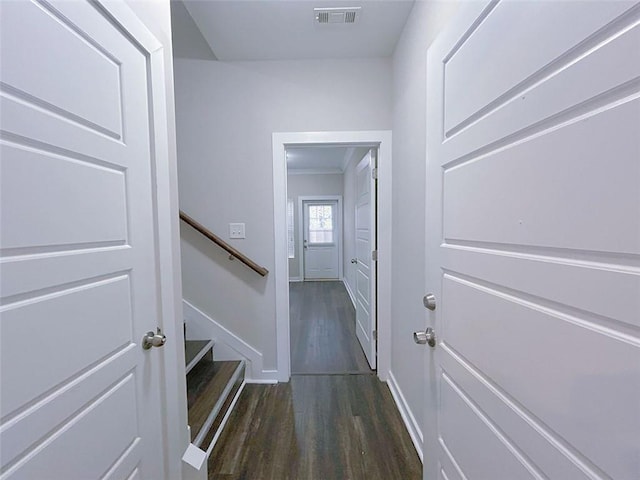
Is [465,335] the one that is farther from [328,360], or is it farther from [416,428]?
[328,360]

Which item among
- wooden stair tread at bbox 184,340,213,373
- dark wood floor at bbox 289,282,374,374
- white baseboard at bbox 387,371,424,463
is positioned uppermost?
wooden stair tread at bbox 184,340,213,373

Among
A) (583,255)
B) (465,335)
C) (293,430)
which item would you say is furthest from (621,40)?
→ (293,430)

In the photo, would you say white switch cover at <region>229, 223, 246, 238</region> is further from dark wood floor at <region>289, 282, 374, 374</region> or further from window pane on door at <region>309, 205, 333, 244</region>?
window pane on door at <region>309, 205, 333, 244</region>

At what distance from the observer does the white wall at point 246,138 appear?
86.3 inches

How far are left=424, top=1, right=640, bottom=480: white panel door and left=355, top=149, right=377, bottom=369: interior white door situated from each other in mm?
1478

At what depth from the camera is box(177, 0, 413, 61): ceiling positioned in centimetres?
165

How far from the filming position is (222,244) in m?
2.21

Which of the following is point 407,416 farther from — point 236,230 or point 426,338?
point 236,230

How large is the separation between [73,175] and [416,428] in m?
1.97

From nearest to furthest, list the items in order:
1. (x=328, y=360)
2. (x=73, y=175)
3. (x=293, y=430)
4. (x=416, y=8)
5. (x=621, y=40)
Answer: (x=621, y=40), (x=73, y=175), (x=416, y=8), (x=293, y=430), (x=328, y=360)

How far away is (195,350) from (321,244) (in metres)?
4.76

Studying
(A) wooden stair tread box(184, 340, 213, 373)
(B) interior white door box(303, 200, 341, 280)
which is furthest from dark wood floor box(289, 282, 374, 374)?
(B) interior white door box(303, 200, 341, 280)

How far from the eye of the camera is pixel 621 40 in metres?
0.42

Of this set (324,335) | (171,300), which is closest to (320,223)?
(324,335)
